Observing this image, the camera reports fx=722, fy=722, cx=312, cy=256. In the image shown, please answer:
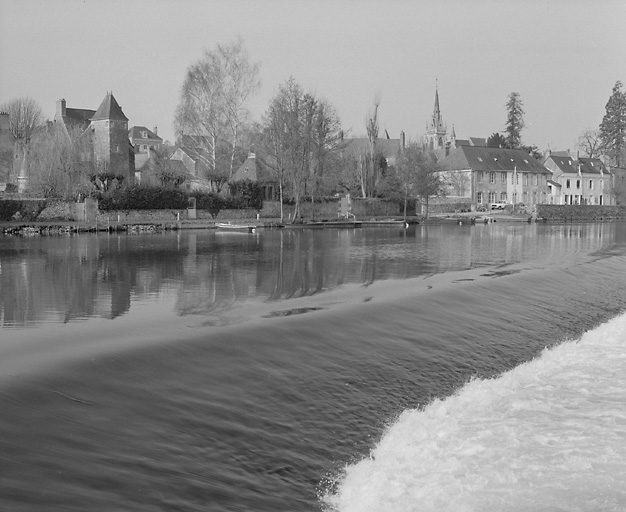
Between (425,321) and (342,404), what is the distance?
484cm

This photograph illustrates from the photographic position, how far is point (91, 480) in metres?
6.03

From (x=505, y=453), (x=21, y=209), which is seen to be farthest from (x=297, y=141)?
(x=505, y=453)

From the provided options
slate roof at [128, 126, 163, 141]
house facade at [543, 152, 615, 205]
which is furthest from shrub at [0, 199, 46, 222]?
slate roof at [128, 126, 163, 141]

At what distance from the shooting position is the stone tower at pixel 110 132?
218ft

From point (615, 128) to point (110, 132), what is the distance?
74272 mm

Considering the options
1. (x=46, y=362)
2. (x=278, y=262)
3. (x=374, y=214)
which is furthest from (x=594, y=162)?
(x=46, y=362)

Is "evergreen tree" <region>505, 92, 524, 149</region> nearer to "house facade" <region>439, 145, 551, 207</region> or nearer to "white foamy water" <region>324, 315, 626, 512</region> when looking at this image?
"house facade" <region>439, 145, 551, 207</region>

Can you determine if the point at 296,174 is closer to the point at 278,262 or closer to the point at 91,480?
the point at 278,262

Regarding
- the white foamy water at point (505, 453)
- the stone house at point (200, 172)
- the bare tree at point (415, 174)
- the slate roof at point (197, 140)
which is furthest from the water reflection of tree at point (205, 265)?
the bare tree at point (415, 174)

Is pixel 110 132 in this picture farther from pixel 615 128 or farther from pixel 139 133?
pixel 615 128

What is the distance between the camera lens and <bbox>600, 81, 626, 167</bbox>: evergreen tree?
10438 centimetres

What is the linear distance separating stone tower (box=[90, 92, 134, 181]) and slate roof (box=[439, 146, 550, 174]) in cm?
3653

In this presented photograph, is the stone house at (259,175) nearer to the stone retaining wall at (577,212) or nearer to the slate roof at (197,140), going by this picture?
the slate roof at (197,140)

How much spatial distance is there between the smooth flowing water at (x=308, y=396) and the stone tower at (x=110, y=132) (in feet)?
167
